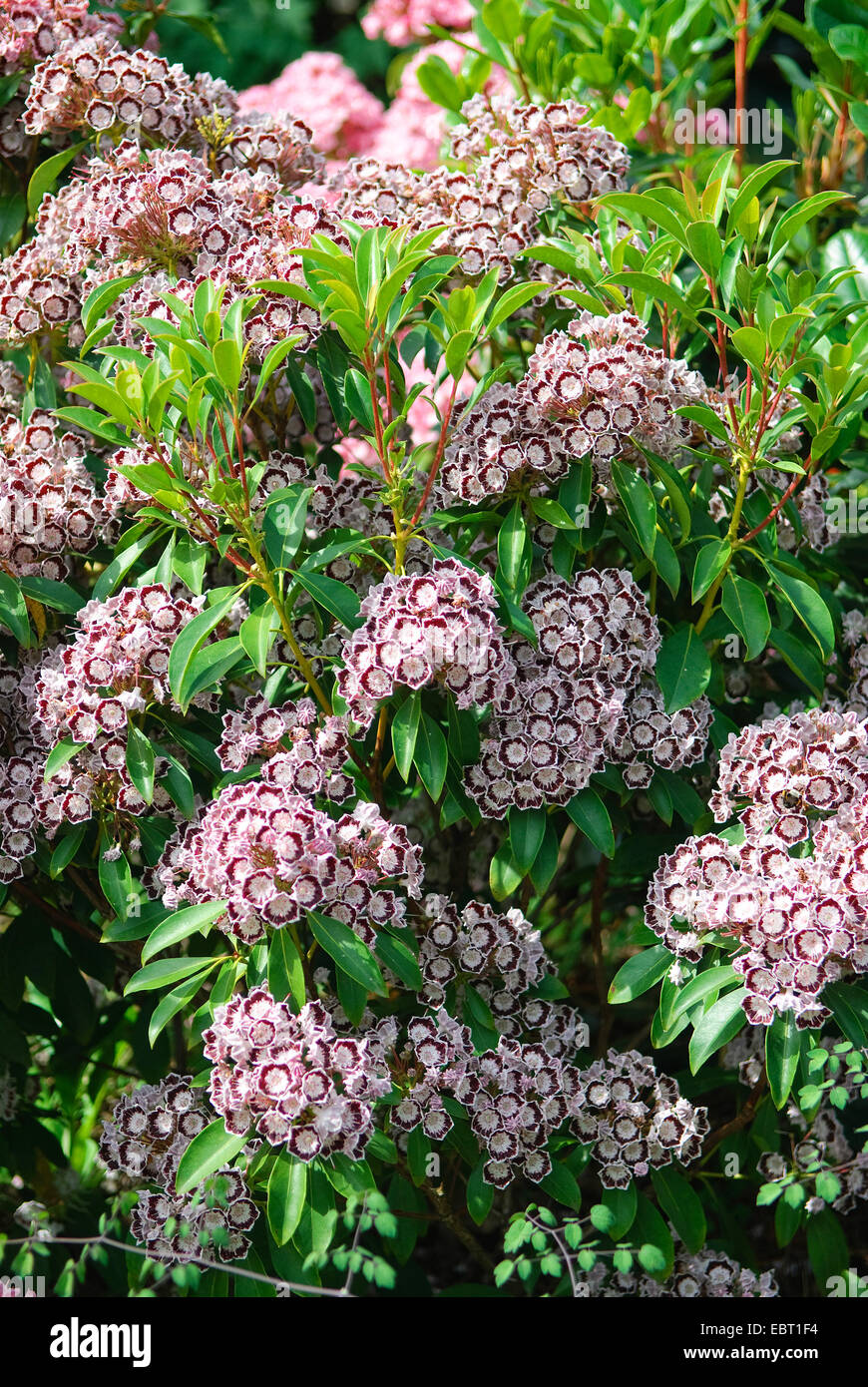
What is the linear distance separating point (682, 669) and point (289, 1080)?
874mm

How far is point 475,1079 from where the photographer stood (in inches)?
81.0

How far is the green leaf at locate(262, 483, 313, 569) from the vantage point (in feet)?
6.56

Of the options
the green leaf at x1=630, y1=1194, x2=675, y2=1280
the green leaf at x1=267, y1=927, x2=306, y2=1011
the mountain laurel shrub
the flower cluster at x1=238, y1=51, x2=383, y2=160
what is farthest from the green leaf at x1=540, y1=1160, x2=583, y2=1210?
the flower cluster at x1=238, y1=51, x2=383, y2=160

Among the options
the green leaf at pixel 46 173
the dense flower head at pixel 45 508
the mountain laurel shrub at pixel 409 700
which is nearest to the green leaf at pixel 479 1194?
the mountain laurel shrub at pixel 409 700

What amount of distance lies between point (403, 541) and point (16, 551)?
0.67 m

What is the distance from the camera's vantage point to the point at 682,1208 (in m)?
2.15

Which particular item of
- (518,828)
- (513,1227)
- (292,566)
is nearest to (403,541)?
(292,566)

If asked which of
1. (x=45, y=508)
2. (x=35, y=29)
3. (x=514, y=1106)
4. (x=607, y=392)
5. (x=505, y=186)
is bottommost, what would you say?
(x=514, y=1106)

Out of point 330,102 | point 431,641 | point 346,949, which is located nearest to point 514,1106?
point 346,949

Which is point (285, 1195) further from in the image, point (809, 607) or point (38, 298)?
point (38, 298)

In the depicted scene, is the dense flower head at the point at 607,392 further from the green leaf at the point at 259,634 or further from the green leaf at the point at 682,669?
the green leaf at the point at 259,634

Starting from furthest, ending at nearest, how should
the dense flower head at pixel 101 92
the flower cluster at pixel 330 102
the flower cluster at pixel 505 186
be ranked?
the flower cluster at pixel 330 102
the dense flower head at pixel 101 92
the flower cluster at pixel 505 186

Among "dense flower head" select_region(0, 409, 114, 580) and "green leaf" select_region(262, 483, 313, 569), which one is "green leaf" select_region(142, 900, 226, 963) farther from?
"dense flower head" select_region(0, 409, 114, 580)

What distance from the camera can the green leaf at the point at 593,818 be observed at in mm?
2015
